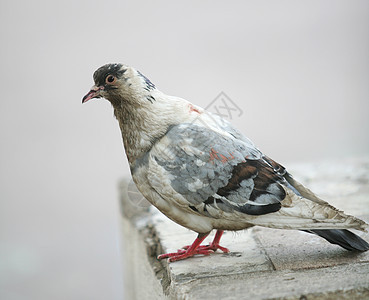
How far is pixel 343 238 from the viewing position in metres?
2.81

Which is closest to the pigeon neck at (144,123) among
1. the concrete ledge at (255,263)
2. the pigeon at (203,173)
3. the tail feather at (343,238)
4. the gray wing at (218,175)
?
the pigeon at (203,173)

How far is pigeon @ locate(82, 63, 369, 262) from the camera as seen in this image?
2.73 m

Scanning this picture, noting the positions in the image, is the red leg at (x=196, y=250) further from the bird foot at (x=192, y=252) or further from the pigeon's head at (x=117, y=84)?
the pigeon's head at (x=117, y=84)

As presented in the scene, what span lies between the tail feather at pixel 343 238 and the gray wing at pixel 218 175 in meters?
0.32

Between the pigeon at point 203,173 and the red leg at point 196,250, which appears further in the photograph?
the red leg at point 196,250

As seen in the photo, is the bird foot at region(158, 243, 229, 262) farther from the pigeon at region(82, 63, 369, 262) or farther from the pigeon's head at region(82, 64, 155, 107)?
the pigeon's head at region(82, 64, 155, 107)

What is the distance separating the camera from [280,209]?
2.73m

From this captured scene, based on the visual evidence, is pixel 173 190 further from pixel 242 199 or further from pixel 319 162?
pixel 319 162

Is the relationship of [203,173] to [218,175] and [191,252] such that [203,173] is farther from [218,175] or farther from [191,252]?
[191,252]

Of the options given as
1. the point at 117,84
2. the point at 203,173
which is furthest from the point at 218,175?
the point at 117,84

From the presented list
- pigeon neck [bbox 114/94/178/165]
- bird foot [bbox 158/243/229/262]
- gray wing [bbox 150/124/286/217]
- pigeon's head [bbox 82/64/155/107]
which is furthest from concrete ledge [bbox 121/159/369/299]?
pigeon's head [bbox 82/64/155/107]

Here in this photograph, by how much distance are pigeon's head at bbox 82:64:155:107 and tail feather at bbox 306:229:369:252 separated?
125cm

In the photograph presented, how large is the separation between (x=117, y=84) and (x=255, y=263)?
128cm

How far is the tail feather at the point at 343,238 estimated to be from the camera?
2803mm
